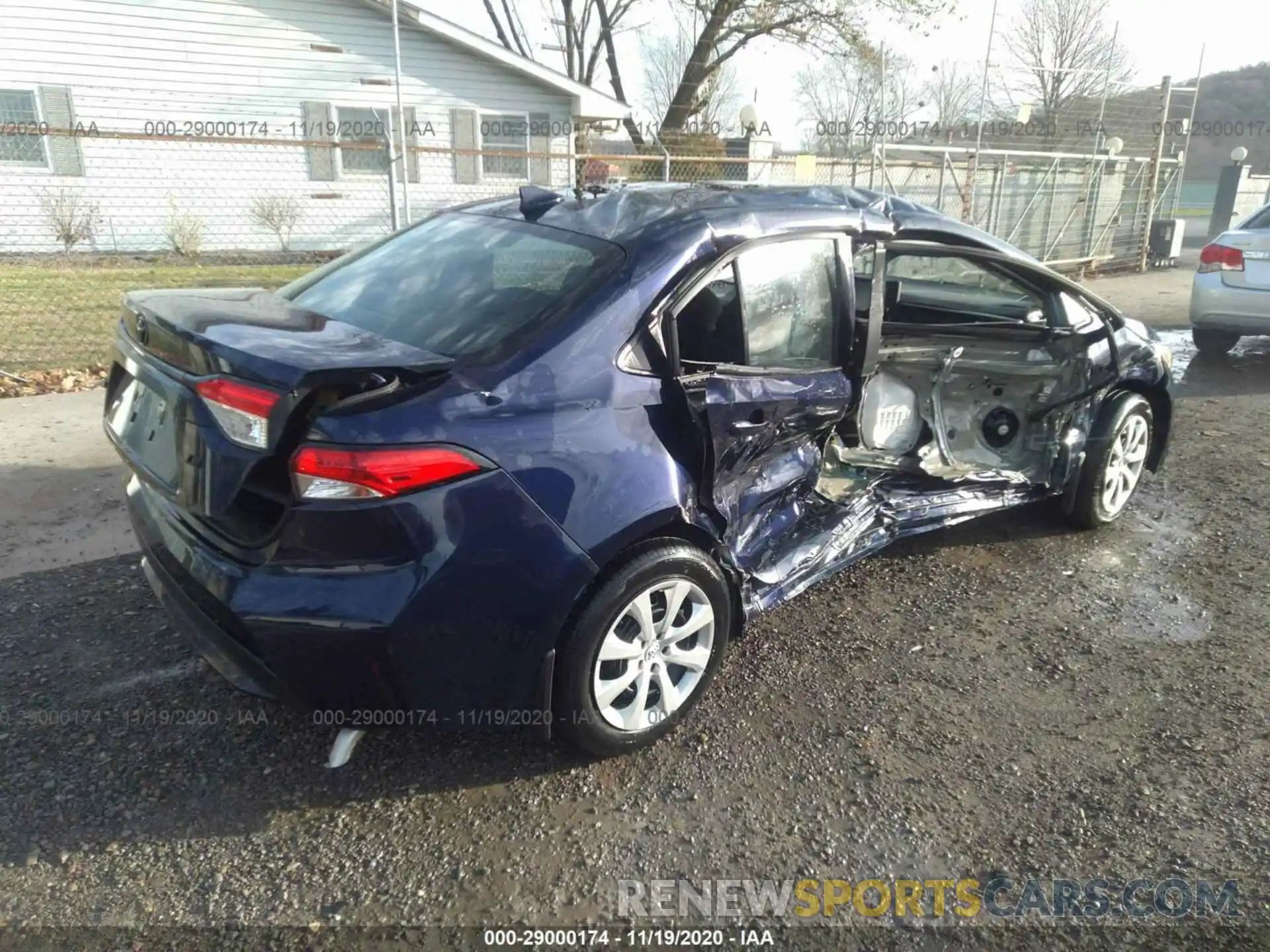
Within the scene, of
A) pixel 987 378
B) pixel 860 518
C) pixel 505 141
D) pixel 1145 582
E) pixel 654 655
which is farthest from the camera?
pixel 505 141

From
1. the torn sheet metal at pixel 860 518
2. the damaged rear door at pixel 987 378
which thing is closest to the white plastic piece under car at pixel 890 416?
the damaged rear door at pixel 987 378

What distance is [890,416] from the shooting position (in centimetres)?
432

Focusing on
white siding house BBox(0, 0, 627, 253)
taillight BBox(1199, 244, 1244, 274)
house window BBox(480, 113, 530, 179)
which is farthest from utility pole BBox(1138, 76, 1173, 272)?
house window BBox(480, 113, 530, 179)

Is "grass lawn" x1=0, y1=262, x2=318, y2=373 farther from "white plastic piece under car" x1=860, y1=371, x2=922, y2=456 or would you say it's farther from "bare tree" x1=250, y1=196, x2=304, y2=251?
"white plastic piece under car" x1=860, y1=371, x2=922, y2=456

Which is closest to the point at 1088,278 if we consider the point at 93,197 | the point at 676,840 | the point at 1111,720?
the point at 1111,720

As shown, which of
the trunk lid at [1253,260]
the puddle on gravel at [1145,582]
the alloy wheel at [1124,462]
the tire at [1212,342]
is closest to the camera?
the puddle on gravel at [1145,582]

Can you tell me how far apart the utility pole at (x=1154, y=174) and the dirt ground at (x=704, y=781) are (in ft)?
47.0

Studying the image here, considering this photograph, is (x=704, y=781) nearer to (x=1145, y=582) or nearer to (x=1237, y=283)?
(x=1145, y=582)

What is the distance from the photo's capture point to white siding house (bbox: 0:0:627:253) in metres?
14.1

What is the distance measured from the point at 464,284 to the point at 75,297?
871cm

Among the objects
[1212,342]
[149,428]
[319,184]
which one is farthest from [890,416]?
[319,184]

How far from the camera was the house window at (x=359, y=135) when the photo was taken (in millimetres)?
15688

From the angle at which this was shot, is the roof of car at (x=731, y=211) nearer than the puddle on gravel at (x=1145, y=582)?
Yes

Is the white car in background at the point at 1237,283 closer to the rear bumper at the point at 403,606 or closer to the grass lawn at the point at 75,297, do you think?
the rear bumper at the point at 403,606
